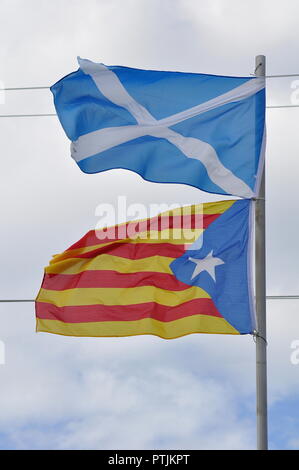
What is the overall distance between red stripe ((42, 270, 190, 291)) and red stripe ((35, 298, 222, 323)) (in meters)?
0.40

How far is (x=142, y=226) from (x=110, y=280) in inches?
46.2

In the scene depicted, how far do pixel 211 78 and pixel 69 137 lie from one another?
114 inches

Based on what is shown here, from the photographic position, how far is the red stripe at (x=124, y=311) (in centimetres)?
2036

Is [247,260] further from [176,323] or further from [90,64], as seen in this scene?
[90,64]

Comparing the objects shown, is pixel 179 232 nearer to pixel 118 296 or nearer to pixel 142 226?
pixel 142 226

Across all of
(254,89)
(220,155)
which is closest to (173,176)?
(220,155)

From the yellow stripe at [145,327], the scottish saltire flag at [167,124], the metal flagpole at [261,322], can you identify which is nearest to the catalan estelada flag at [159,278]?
the yellow stripe at [145,327]

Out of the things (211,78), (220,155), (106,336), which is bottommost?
(106,336)

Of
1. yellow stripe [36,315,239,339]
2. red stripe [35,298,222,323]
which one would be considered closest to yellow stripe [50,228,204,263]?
red stripe [35,298,222,323]

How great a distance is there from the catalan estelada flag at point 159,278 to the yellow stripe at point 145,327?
0.02 meters

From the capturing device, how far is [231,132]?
21.0 m

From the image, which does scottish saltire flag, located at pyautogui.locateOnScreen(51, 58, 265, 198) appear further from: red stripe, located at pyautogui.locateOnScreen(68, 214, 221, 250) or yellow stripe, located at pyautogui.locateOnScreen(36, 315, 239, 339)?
yellow stripe, located at pyautogui.locateOnScreen(36, 315, 239, 339)

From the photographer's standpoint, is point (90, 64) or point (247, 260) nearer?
point (247, 260)

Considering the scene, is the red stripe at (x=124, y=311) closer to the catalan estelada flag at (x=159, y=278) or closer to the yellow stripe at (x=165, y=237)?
the catalan estelada flag at (x=159, y=278)
